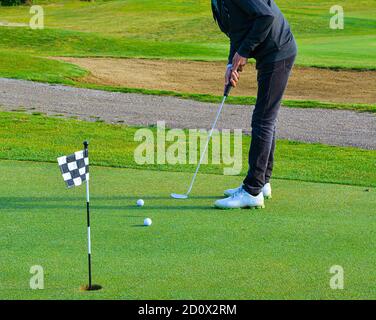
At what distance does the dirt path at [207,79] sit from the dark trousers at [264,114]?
12843 mm

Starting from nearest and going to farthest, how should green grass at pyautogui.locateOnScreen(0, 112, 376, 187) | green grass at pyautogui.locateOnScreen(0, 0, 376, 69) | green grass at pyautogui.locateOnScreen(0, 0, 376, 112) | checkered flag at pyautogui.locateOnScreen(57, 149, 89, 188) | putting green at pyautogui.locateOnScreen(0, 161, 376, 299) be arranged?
1. putting green at pyautogui.locateOnScreen(0, 161, 376, 299)
2. checkered flag at pyautogui.locateOnScreen(57, 149, 89, 188)
3. green grass at pyautogui.locateOnScreen(0, 112, 376, 187)
4. green grass at pyautogui.locateOnScreen(0, 0, 376, 112)
5. green grass at pyautogui.locateOnScreen(0, 0, 376, 69)

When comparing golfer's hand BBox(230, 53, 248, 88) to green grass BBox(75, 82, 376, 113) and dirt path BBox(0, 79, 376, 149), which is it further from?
green grass BBox(75, 82, 376, 113)

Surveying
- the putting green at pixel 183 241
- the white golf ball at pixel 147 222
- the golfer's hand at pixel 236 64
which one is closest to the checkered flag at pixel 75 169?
the putting green at pixel 183 241

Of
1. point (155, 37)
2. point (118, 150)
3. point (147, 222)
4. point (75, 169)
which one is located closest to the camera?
point (75, 169)

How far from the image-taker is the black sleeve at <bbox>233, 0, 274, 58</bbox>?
753 cm

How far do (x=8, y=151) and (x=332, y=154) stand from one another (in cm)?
428

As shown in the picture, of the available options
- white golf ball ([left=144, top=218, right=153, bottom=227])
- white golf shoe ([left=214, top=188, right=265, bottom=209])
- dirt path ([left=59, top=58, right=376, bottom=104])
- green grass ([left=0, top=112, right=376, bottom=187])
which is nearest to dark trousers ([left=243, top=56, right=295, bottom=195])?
white golf shoe ([left=214, top=188, right=265, bottom=209])

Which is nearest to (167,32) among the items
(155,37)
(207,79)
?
(155,37)

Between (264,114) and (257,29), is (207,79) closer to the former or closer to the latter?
(264,114)

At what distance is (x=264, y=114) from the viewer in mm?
7969

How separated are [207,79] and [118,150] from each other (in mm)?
12832

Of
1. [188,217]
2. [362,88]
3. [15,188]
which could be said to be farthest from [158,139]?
[362,88]

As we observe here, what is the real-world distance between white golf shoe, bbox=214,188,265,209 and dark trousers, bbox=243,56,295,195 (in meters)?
0.10

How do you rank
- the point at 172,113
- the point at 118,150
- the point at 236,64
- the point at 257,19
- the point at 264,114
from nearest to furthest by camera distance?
the point at 257,19 < the point at 236,64 < the point at 264,114 < the point at 118,150 < the point at 172,113
